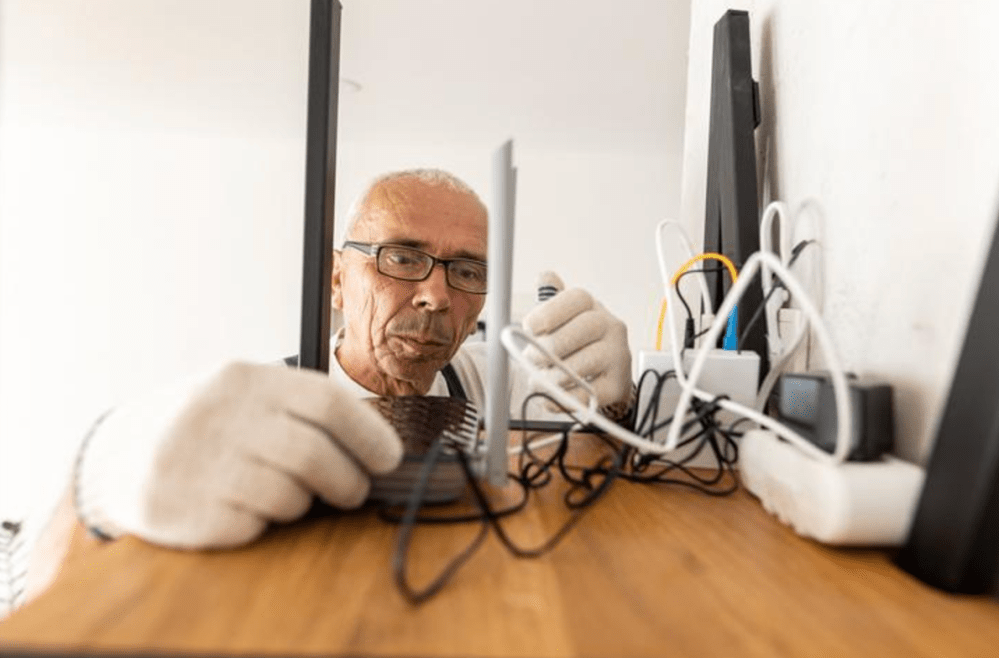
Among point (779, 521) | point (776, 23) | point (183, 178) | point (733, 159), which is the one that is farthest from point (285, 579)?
point (183, 178)

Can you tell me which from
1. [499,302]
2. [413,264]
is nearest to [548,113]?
[413,264]

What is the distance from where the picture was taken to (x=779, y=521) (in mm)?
402

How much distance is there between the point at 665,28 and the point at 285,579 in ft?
7.90

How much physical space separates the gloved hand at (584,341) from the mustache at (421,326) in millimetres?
714

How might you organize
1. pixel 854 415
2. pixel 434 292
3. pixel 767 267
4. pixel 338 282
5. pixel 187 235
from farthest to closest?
1. pixel 187 235
2. pixel 338 282
3. pixel 434 292
4. pixel 767 267
5. pixel 854 415

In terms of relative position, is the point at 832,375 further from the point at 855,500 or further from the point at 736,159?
the point at 736,159

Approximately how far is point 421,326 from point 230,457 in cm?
104

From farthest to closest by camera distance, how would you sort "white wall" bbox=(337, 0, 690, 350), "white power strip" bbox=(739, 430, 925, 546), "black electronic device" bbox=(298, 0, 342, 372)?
"white wall" bbox=(337, 0, 690, 350), "black electronic device" bbox=(298, 0, 342, 372), "white power strip" bbox=(739, 430, 925, 546)

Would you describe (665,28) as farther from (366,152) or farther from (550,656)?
(550,656)

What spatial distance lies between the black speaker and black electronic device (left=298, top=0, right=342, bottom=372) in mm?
424

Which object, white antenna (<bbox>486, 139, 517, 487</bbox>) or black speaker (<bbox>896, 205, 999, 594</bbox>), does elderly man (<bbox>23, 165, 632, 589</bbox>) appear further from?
black speaker (<bbox>896, 205, 999, 594</bbox>)

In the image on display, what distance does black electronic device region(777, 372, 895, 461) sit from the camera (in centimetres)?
37

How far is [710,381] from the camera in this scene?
1.73 feet

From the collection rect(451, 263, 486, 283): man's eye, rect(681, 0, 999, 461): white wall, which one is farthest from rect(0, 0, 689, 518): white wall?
rect(681, 0, 999, 461): white wall
